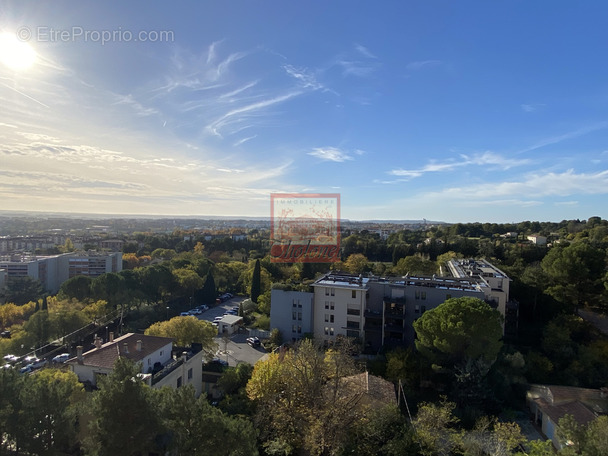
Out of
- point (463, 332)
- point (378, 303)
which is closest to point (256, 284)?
point (378, 303)

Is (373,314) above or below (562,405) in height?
above

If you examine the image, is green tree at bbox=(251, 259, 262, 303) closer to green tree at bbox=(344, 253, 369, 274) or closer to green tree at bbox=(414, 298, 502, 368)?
green tree at bbox=(344, 253, 369, 274)

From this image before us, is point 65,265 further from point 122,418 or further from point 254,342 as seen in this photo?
point 122,418

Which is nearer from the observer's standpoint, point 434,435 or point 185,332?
point 434,435

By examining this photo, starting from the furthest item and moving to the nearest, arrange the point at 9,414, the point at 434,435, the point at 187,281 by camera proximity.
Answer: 1. the point at 187,281
2. the point at 434,435
3. the point at 9,414

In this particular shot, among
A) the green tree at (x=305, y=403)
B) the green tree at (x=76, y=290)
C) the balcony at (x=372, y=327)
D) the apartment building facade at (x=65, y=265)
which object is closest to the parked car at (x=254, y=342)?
the balcony at (x=372, y=327)

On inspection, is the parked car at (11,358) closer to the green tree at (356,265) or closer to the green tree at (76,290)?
the green tree at (76,290)

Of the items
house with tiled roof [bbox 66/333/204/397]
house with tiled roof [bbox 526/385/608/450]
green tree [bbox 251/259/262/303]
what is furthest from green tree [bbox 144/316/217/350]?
house with tiled roof [bbox 526/385/608/450]
